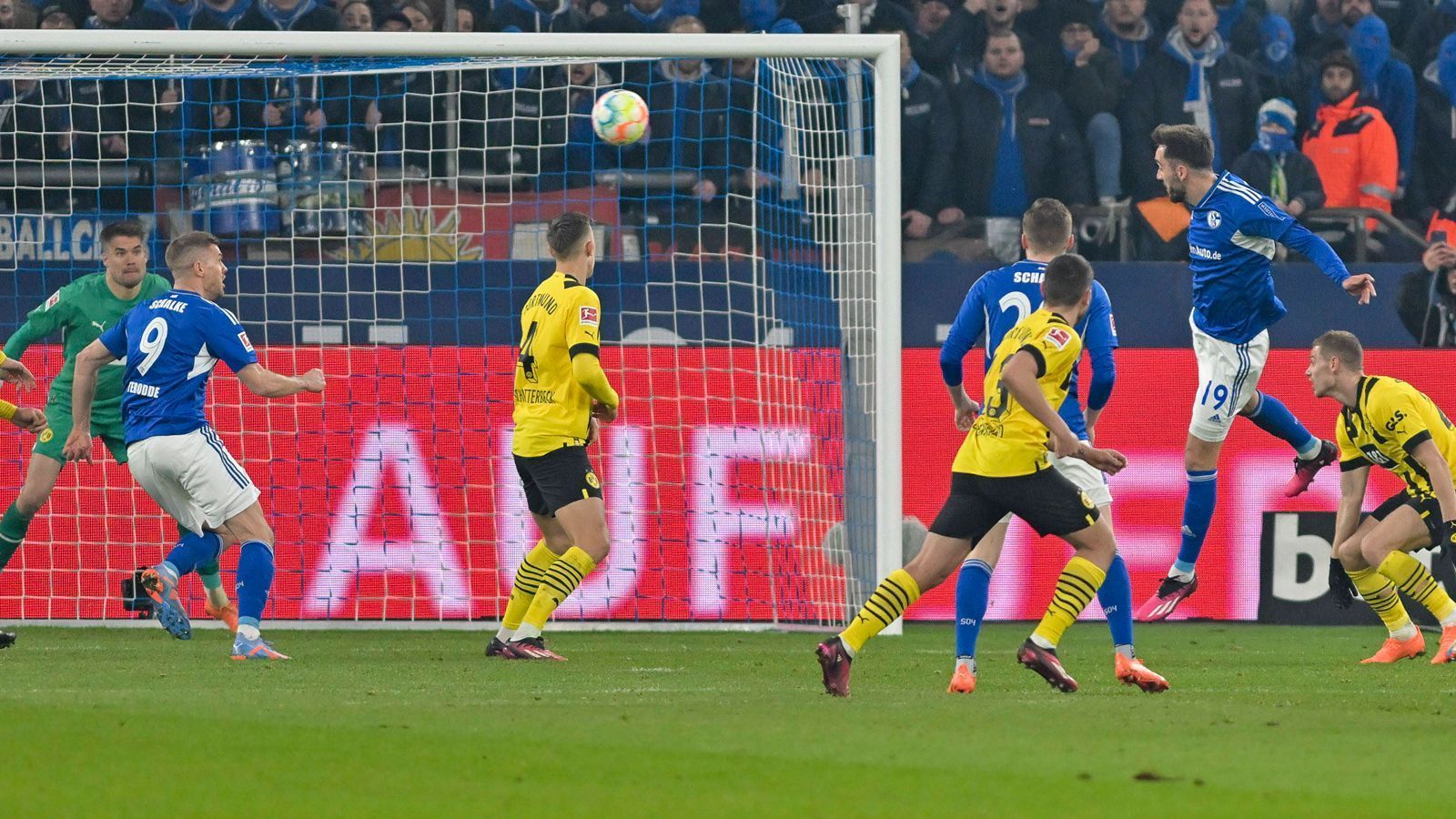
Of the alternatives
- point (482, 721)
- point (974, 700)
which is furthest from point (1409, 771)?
point (482, 721)

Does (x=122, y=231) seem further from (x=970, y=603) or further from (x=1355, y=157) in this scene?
(x=1355, y=157)

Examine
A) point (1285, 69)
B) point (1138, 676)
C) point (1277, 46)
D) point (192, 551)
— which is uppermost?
point (1277, 46)

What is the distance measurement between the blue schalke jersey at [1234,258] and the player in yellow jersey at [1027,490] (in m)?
2.35

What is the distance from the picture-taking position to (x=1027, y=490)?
22.4ft

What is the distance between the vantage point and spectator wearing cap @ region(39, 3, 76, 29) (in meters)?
13.2

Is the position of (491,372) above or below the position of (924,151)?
below

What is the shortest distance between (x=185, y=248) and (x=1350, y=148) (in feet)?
26.9

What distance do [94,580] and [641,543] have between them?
305 centimetres

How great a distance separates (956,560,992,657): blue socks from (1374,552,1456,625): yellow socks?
272 centimetres

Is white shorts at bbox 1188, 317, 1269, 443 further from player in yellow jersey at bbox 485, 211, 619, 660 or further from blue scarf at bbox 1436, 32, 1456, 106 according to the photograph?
blue scarf at bbox 1436, 32, 1456, 106

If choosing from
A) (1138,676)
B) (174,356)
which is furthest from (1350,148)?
(174,356)

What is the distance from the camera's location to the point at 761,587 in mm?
11016

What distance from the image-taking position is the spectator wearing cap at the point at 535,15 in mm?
13633

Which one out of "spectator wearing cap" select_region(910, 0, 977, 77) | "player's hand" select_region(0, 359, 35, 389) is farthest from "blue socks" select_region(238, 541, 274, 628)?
"spectator wearing cap" select_region(910, 0, 977, 77)
